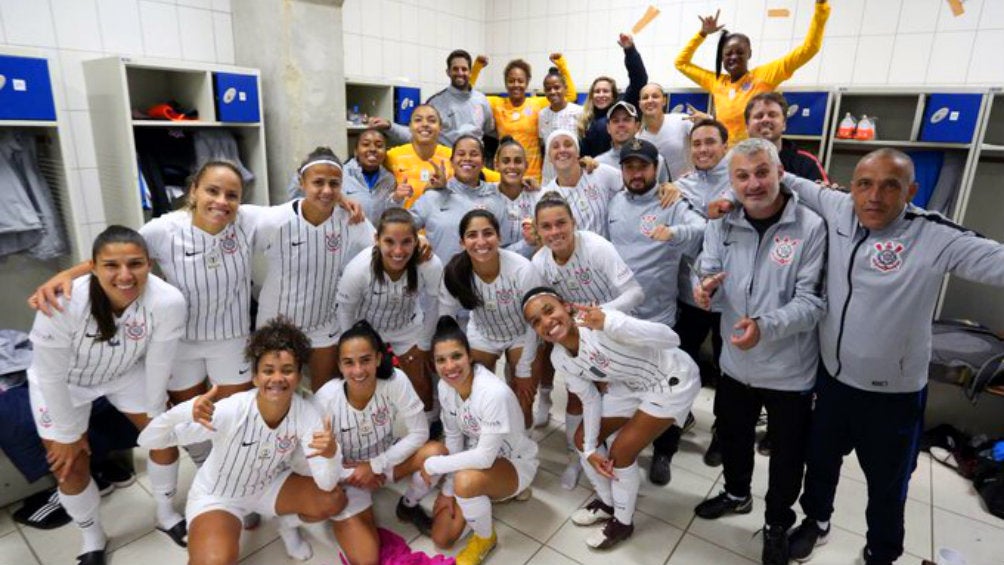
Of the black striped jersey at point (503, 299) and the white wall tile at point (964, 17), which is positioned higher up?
the white wall tile at point (964, 17)

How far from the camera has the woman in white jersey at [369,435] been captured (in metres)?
2.17

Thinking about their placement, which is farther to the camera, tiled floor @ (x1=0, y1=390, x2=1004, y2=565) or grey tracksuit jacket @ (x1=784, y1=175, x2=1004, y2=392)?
tiled floor @ (x1=0, y1=390, x2=1004, y2=565)

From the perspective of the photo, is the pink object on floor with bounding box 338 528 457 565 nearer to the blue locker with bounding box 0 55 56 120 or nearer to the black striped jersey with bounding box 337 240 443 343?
the black striped jersey with bounding box 337 240 443 343

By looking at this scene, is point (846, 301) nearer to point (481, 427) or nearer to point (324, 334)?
point (481, 427)

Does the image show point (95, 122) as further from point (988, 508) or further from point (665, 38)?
point (988, 508)

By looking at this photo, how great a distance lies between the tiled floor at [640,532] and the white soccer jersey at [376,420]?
0.34 m

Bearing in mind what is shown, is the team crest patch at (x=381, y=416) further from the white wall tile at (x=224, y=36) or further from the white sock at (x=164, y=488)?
the white wall tile at (x=224, y=36)

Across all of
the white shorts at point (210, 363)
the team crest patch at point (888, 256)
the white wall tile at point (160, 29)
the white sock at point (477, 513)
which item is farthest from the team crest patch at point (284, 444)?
the white wall tile at point (160, 29)

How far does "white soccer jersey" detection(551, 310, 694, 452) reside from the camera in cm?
220

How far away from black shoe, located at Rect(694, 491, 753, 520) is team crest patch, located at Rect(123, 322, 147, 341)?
2.38 metres

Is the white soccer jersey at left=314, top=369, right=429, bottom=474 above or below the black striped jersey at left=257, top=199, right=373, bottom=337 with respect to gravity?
below

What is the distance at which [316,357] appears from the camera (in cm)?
266

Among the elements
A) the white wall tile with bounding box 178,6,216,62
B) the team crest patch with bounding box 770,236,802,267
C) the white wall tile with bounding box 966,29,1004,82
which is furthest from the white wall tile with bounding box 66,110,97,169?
the white wall tile with bounding box 966,29,1004,82

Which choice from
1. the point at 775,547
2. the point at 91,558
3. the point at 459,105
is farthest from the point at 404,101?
the point at 775,547
